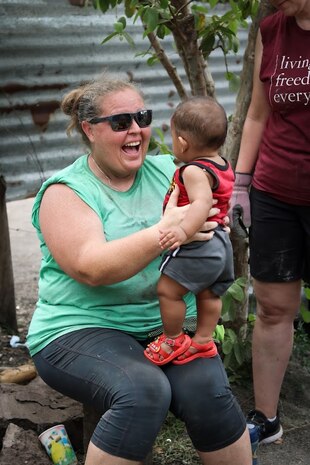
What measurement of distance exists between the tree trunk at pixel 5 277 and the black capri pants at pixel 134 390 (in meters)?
1.70

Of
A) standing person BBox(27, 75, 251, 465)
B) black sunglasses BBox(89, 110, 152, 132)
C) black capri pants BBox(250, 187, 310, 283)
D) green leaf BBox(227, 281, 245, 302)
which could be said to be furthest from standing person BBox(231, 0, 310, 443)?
black sunglasses BBox(89, 110, 152, 132)

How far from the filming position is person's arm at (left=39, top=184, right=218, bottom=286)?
2.62 meters

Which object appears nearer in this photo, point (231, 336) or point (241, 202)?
point (241, 202)

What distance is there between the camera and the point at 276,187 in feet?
10.4

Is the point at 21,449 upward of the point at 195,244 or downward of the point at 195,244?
downward

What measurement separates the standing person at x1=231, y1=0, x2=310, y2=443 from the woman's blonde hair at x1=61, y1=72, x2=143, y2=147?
21.3 inches

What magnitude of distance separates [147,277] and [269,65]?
96 centimetres

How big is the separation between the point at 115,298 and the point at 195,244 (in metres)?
0.40

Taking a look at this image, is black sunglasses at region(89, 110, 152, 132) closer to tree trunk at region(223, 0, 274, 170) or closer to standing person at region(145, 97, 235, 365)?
standing person at region(145, 97, 235, 365)

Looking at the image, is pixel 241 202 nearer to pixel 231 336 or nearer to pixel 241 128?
pixel 241 128

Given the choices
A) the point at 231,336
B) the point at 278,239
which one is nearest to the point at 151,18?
the point at 278,239

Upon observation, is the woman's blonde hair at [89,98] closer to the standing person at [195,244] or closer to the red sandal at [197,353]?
the standing person at [195,244]

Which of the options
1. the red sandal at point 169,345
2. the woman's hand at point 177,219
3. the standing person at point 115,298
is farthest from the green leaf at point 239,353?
the woman's hand at point 177,219

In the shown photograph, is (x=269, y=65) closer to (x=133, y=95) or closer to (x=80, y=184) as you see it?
(x=133, y=95)
